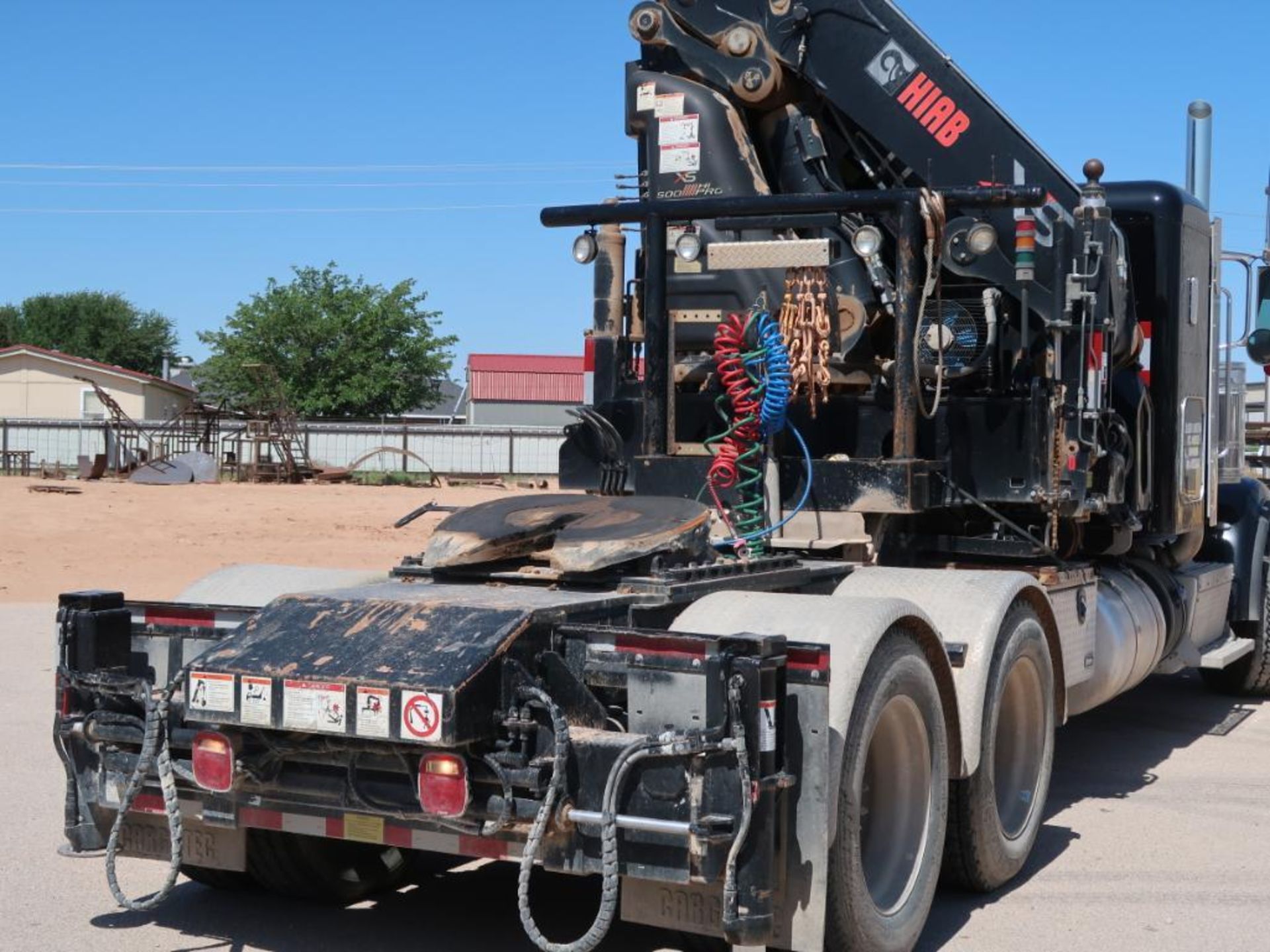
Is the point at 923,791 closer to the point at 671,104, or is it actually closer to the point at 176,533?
the point at 671,104

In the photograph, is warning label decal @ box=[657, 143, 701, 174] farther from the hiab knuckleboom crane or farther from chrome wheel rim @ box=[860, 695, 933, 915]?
chrome wheel rim @ box=[860, 695, 933, 915]

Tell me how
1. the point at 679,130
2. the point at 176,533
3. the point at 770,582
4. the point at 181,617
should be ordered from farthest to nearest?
the point at 176,533 < the point at 679,130 < the point at 770,582 < the point at 181,617

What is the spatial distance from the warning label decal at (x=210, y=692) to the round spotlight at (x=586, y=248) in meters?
3.65

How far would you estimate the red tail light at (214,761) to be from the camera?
4.49 m

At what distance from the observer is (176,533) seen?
2289 cm

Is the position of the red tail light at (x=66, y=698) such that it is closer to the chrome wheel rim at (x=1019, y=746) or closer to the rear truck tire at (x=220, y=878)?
the rear truck tire at (x=220, y=878)

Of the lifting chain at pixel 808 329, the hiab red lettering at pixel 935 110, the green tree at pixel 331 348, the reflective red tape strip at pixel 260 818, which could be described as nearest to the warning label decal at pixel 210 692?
the reflective red tape strip at pixel 260 818

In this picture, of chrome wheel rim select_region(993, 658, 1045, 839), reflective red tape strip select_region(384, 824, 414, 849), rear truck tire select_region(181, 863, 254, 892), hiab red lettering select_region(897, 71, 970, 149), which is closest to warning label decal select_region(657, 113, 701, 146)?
hiab red lettering select_region(897, 71, 970, 149)

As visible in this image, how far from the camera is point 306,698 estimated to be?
427 cm

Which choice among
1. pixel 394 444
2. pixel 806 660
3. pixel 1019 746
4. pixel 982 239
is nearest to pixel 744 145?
pixel 982 239

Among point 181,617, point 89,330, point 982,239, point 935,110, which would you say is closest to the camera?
point 181,617

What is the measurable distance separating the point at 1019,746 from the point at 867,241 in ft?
7.16

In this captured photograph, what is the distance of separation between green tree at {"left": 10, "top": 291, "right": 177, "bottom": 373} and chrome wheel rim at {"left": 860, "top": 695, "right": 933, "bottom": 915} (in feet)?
257

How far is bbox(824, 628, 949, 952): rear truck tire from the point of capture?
14.7 ft
